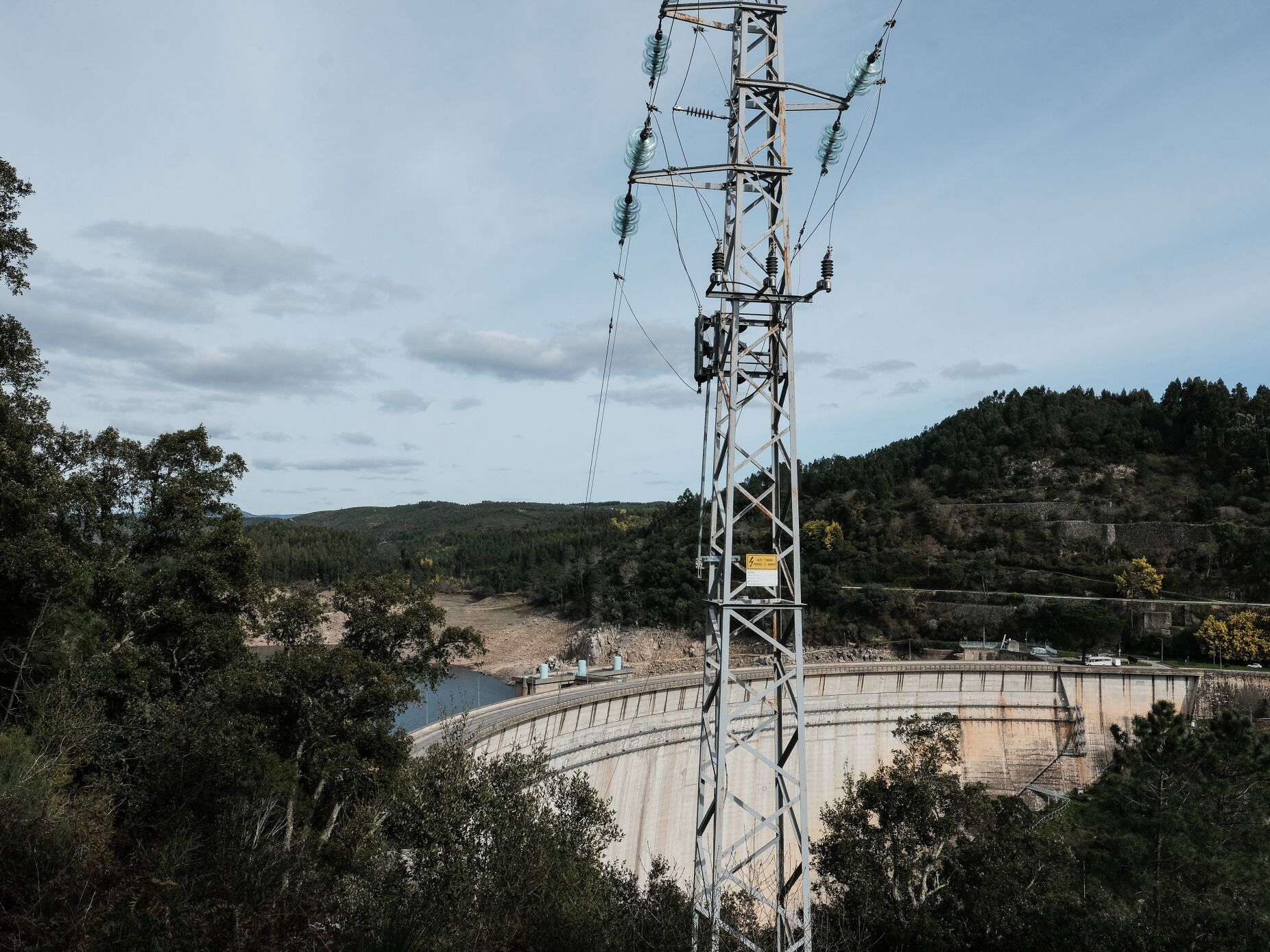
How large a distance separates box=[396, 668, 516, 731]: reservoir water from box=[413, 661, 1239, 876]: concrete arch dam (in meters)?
11.9

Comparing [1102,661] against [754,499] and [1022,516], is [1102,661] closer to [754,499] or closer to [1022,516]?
[1022,516]

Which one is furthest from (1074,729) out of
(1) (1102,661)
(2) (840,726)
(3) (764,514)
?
(3) (764,514)

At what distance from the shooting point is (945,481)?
85.8 metres

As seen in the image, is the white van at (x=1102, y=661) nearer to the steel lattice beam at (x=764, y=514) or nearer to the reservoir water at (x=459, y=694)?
the reservoir water at (x=459, y=694)

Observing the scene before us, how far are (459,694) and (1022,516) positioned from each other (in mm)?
54415

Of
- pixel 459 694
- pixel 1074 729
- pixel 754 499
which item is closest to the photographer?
pixel 754 499

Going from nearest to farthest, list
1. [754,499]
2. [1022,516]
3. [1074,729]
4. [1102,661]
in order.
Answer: [754,499] < [1074,729] < [1102,661] < [1022,516]

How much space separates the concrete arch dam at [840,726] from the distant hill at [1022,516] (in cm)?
2104

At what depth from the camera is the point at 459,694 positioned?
43.9 meters

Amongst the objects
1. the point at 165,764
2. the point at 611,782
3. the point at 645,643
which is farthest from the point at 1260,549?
the point at 165,764

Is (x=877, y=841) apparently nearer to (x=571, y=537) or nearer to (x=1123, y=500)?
(x=1123, y=500)

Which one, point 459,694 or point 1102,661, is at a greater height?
point 1102,661

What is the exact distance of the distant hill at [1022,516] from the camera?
6600cm

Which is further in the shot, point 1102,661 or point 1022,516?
point 1022,516
